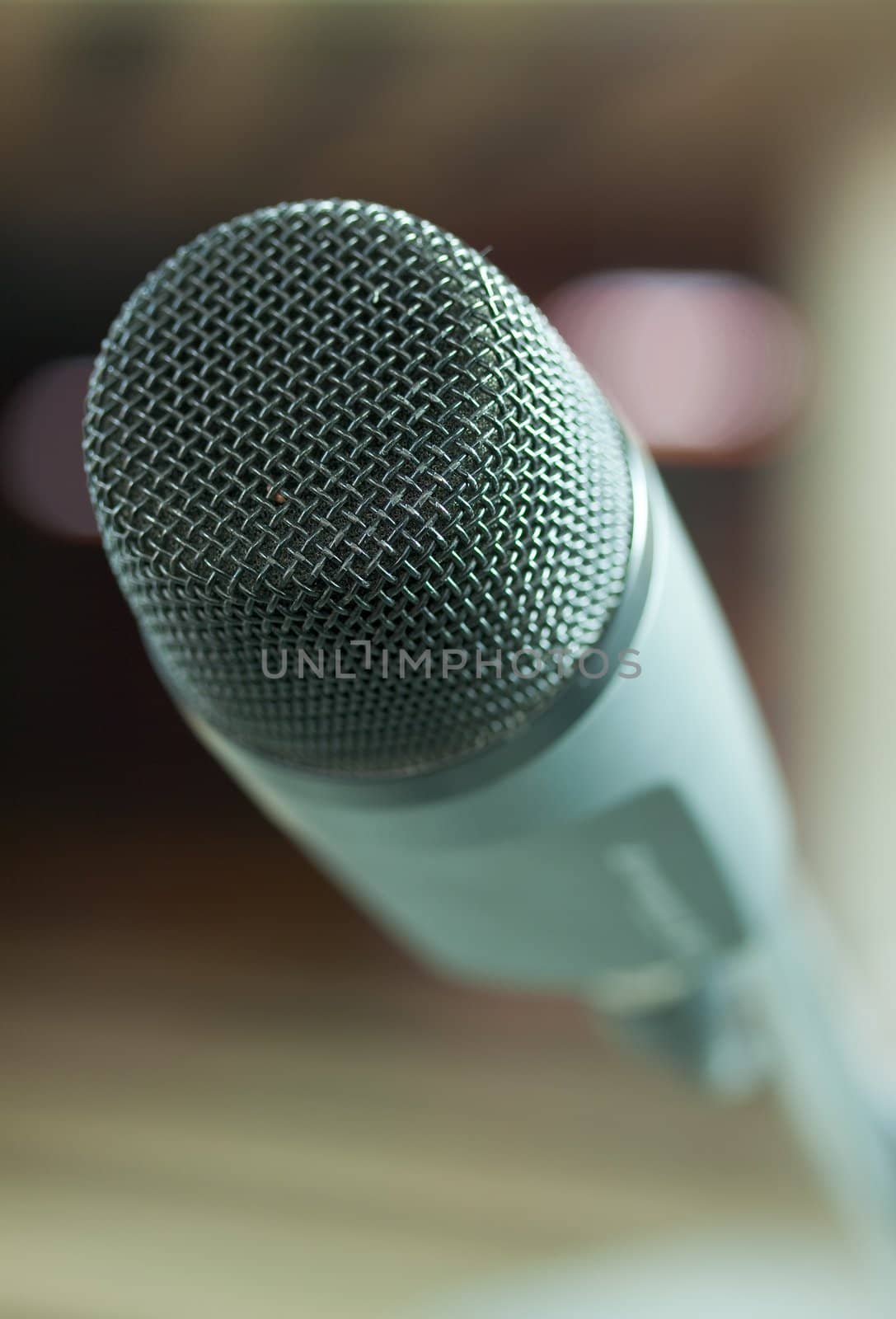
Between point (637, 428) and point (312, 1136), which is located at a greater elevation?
point (637, 428)

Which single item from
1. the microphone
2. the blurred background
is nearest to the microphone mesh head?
the microphone

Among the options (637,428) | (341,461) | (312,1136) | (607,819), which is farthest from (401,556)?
(312,1136)

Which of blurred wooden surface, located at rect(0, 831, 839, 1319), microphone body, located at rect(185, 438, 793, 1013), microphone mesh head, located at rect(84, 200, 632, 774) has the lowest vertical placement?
blurred wooden surface, located at rect(0, 831, 839, 1319)

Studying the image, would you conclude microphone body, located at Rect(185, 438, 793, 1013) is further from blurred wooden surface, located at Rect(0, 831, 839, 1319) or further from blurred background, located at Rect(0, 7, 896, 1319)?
blurred wooden surface, located at Rect(0, 831, 839, 1319)

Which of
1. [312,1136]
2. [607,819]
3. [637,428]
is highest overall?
[637,428]

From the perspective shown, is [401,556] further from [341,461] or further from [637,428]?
→ [637,428]

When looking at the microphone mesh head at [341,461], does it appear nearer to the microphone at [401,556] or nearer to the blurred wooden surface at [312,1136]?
the microphone at [401,556]
